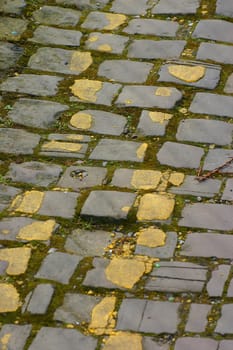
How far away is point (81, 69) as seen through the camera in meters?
6.00

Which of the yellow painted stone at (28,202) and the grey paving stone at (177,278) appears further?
the yellow painted stone at (28,202)

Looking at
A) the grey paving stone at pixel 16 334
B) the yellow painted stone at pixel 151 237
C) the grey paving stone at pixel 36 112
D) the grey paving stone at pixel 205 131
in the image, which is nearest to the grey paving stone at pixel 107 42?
the grey paving stone at pixel 36 112

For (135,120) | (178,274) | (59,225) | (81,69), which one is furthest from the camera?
(81,69)

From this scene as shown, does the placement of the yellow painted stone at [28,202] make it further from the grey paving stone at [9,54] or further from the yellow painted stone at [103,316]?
the grey paving stone at [9,54]

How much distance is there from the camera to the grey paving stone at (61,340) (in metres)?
4.00

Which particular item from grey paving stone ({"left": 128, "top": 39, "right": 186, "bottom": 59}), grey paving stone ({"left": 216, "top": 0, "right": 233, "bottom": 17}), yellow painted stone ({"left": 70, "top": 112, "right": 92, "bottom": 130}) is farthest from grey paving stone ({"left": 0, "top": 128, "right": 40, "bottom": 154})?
grey paving stone ({"left": 216, "top": 0, "right": 233, "bottom": 17})

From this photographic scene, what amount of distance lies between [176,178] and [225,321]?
3.60 feet

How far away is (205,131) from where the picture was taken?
5383 mm

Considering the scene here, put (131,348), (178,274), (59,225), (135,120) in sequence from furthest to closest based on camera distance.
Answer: (135,120)
(59,225)
(178,274)
(131,348)

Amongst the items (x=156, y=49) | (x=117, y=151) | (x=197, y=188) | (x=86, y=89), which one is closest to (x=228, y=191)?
(x=197, y=188)

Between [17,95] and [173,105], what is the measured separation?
0.93 metres

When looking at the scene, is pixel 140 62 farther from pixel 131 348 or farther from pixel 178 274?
pixel 131 348

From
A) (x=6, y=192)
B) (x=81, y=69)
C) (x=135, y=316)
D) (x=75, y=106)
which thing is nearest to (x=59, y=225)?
(x=6, y=192)

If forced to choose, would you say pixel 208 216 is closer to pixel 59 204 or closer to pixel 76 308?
pixel 59 204
